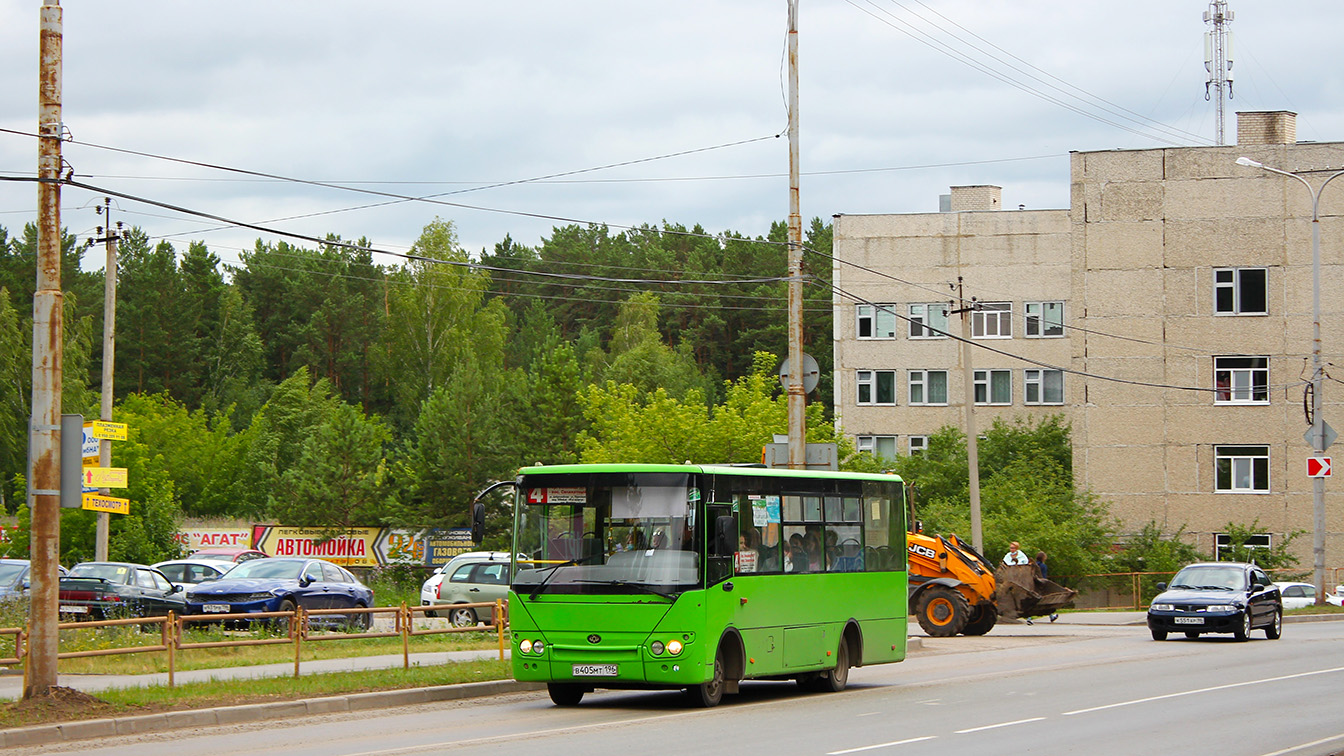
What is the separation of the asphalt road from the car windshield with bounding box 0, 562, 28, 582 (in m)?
14.5

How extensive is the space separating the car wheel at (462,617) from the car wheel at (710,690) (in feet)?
42.6

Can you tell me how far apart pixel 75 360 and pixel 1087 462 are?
47383 millimetres

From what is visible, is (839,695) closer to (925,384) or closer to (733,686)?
(733,686)

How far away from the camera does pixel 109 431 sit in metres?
28.7

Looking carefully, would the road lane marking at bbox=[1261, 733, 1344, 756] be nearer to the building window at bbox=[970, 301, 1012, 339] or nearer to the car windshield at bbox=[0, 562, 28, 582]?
the car windshield at bbox=[0, 562, 28, 582]

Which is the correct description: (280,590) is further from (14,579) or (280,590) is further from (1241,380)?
(1241,380)

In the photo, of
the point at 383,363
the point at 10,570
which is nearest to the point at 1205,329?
the point at 10,570

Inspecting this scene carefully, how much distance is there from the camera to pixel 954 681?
20.7 metres

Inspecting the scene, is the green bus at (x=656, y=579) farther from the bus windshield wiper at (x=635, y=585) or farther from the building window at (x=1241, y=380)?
the building window at (x=1241, y=380)

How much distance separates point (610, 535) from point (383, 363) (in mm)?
79508

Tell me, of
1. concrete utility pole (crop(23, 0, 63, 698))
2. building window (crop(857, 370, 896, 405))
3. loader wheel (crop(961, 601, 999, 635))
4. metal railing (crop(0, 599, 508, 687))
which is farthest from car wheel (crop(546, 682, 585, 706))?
building window (crop(857, 370, 896, 405))

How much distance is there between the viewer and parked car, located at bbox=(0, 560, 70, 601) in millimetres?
26562

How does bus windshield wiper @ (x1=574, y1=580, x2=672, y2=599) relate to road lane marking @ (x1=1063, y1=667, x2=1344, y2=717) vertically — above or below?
above

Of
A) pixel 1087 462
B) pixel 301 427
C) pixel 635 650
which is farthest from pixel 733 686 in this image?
pixel 301 427
